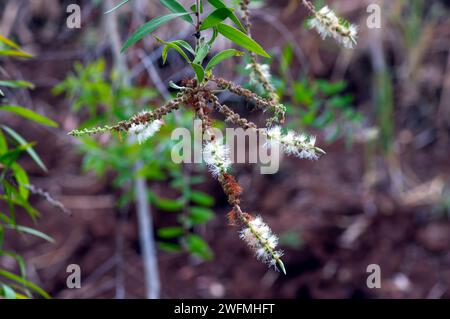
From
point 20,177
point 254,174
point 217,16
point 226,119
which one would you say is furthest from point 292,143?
point 254,174

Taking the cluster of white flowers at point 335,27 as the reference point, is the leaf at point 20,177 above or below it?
below

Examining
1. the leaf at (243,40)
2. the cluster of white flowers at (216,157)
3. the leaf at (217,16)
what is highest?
the leaf at (217,16)

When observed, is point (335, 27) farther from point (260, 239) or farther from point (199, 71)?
point (260, 239)

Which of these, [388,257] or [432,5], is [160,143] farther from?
[432,5]

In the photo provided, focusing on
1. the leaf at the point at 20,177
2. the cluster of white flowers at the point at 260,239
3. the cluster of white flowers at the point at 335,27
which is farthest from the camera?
the leaf at the point at 20,177

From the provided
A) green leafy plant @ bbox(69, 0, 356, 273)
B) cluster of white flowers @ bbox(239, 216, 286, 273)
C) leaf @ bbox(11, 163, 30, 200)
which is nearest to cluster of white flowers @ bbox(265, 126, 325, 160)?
green leafy plant @ bbox(69, 0, 356, 273)

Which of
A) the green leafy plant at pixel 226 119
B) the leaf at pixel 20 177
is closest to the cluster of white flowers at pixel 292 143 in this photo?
the green leafy plant at pixel 226 119

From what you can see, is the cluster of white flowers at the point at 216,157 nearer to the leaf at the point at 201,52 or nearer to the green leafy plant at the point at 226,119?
the green leafy plant at the point at 226,119
